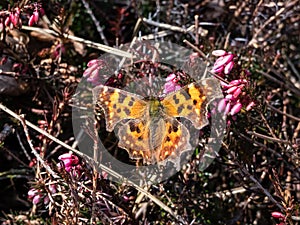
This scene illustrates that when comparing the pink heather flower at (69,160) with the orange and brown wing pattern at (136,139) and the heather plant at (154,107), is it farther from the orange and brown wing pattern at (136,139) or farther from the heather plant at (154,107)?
the orange and brown wing pattern at (136,139)

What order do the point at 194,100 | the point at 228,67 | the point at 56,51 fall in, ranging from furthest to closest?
the point at 56,51, the point at 228,67, the point at 194,100

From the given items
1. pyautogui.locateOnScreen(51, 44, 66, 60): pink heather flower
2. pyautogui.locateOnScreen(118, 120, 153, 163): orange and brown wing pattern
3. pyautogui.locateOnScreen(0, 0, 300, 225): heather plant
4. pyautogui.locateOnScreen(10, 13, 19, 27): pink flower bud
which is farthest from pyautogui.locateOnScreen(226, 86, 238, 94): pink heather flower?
pyautogui.locateOnScreen(51, 44, 66, 60): pink heather flower

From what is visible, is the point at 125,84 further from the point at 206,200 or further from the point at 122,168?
the point at 206,200

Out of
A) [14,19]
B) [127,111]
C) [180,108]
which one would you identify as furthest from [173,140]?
[14,19]

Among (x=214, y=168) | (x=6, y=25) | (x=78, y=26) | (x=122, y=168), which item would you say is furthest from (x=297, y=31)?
(x=6, y=25)

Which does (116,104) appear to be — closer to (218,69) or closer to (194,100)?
(194,100)

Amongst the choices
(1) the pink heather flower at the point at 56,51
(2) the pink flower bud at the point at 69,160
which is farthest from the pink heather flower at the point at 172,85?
(1) the pink heather flower at the point at 56,51
